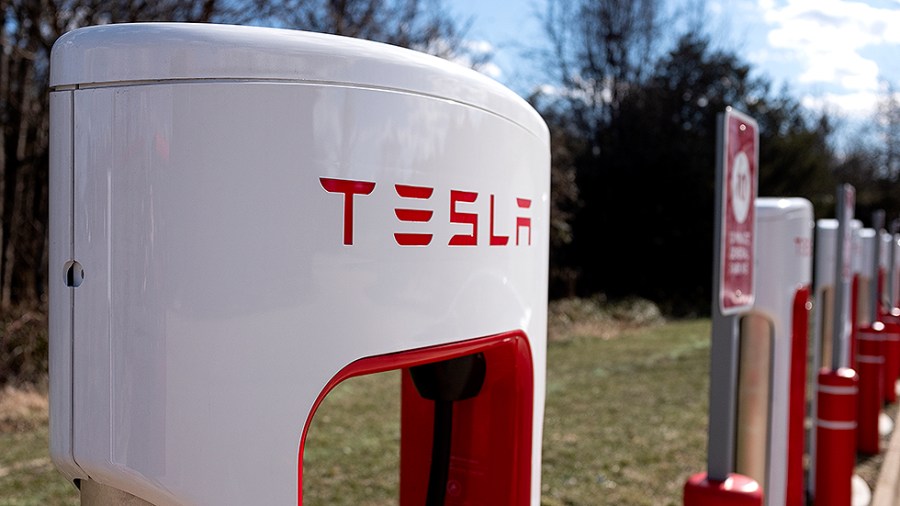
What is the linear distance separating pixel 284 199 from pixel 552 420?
6.63m

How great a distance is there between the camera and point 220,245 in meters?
1.24

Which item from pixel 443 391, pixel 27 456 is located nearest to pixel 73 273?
pixel 443 391

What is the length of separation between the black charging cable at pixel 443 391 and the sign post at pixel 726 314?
3.99 ft

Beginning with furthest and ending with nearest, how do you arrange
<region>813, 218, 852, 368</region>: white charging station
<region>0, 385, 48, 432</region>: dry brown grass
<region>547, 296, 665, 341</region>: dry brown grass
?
<region>547, 296, 665, 341</region>: dry brown grass → <region>0, 385, 48, 432</region>: dry brown grass → <region>813, 218, 852, 368</region>: white charging station

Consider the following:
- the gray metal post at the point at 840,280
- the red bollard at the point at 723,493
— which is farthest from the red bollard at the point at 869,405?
Result: the red bollard at the point at 723,493

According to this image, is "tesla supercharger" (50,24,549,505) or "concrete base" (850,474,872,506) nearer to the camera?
"tesla supercharger" (50,24,549,505)

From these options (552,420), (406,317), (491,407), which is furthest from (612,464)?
(406,317)

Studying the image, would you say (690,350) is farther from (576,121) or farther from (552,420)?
(576,121)

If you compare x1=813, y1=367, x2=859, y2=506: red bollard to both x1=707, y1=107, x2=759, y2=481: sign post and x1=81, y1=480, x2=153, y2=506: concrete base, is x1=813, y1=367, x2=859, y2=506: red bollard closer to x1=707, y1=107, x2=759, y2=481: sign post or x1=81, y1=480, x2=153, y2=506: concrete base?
x1=707, y1=107, x2=759, y2=481: sign post

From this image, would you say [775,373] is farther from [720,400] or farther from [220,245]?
[220,245]

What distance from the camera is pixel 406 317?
4.96 feet

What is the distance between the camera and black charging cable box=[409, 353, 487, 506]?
6.39ft

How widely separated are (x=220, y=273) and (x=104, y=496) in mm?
372

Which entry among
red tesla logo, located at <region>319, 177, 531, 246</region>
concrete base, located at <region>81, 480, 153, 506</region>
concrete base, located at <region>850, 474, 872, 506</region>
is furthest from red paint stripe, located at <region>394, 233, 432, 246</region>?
concrete base, located at <region>850, 474, 872, 506</region>
